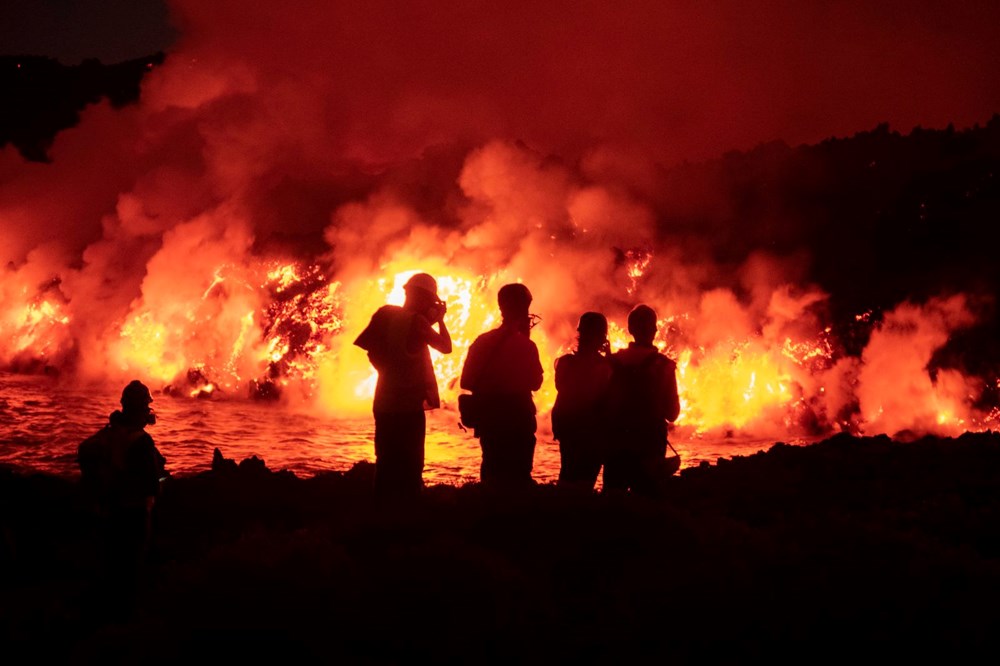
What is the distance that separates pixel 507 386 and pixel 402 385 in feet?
2.35

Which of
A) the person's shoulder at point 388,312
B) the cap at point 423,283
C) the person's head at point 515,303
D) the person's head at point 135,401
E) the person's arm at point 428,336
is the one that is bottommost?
the person's head at point 135,401

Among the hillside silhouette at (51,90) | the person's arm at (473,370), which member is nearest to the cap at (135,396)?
the person's arm at (473,370)

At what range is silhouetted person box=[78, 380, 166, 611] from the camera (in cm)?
521

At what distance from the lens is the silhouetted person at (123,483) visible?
5.21m

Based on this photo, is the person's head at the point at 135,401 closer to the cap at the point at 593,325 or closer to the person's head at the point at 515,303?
the person's head at the point at 515,303

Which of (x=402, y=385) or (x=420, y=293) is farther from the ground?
(x=420, y=293)

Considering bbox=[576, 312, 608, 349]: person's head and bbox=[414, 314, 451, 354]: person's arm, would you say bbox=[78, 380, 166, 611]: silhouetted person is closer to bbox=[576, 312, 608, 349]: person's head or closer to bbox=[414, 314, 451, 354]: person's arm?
bbox=[414, 314, 451, 354]: person's arm

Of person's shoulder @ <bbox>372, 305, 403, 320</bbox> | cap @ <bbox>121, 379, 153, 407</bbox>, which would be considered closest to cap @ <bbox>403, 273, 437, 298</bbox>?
person's shoulder @ <bbox>372, 305, 403, 320</bbox>

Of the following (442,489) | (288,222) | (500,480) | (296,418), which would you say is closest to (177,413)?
(296,418)

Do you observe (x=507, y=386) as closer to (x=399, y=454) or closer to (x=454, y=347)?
(x=399, y=454)

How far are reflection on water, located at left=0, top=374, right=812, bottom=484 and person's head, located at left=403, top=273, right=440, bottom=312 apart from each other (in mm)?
4738

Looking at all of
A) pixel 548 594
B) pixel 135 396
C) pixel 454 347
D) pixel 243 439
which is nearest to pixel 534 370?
pixel 548 594

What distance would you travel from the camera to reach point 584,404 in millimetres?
5457

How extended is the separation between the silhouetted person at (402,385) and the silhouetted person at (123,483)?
4.77ft
